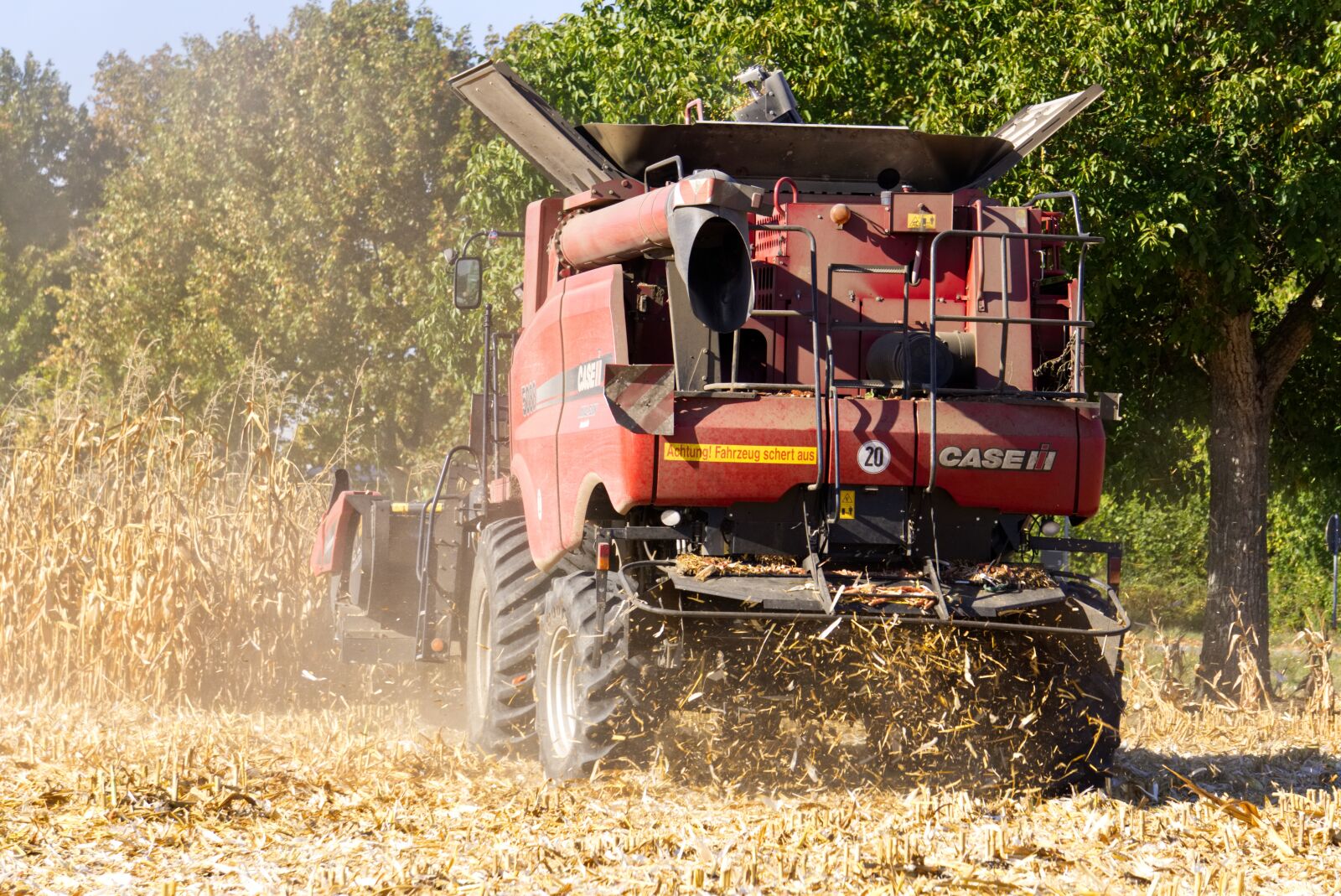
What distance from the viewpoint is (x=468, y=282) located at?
905 centimetres

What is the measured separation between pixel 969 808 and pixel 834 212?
8.67 ft

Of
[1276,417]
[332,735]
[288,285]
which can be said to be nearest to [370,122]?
[288,285]

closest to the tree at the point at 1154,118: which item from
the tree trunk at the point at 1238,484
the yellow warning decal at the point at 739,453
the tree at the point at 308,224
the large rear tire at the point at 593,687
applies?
the tree trunk at the point at 1238,484

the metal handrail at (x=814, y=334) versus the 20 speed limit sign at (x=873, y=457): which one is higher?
the metal handrail at (x=814, y=334)

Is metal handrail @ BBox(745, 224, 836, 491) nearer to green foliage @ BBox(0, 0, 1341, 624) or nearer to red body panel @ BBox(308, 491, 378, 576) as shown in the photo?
red body panel @ BBox(308, 491, 378, 576)

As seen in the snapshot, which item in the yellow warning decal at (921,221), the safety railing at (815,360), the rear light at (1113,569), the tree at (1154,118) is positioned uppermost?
the tree at (1154,118)

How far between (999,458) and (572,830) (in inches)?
88.2

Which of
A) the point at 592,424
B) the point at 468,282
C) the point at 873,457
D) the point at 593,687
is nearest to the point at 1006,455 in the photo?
the point at 873,457

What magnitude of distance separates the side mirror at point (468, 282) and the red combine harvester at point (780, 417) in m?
0.91

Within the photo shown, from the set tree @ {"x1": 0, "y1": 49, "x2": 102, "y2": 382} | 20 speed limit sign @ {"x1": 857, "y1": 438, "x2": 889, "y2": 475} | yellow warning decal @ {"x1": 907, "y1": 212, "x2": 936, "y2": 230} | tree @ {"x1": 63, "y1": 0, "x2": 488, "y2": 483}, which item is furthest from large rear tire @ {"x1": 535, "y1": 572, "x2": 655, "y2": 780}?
tree @ {"x1": 0, "y1": 49, "x2": 102, "y2": 382}

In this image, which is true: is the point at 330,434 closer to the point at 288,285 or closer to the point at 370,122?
the point at 288,285

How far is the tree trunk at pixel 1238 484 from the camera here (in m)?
13.4

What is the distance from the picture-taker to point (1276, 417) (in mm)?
14617

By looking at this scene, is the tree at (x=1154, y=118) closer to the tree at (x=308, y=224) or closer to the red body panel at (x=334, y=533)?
the red body panel at (x=334, y=533)
